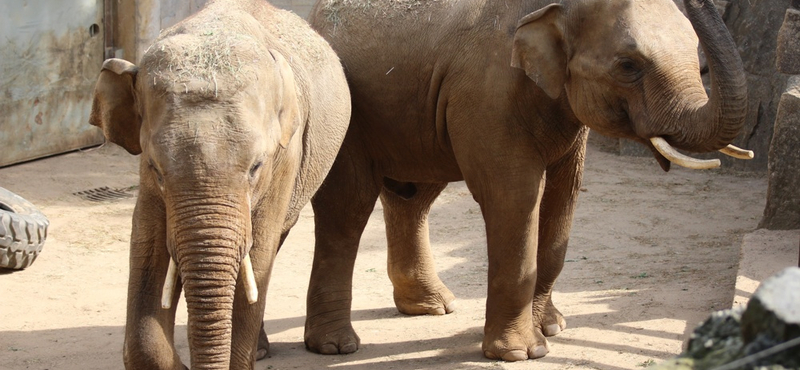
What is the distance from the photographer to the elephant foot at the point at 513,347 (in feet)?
19.6

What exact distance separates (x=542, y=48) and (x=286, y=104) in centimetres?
143

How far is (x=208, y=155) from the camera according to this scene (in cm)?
416

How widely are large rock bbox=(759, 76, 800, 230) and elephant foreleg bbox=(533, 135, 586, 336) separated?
6.64ft

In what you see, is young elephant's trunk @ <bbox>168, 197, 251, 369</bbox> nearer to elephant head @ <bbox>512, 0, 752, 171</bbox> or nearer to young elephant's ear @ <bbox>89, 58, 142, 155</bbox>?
young elephant's ear @ <bbox>89, 58, 142, 155</bbox>

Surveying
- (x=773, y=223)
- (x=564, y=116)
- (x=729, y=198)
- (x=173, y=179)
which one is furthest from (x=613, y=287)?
(x=173, y=179)

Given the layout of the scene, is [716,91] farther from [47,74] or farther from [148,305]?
[47,74]

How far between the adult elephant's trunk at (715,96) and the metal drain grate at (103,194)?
19.5ft

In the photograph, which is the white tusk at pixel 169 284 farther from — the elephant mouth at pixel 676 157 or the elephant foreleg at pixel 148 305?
the elephant mouth at pixel 676 157

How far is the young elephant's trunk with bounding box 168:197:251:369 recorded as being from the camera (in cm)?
417

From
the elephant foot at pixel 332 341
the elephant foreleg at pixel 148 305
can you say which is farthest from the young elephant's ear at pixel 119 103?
the elephant foot at pixel 332 341

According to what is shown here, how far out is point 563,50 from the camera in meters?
5.55

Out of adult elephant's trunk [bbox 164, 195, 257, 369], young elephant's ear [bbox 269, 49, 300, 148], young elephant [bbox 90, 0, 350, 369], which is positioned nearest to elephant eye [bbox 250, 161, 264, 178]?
young elephant [bbox 90, 0, 350, 369]

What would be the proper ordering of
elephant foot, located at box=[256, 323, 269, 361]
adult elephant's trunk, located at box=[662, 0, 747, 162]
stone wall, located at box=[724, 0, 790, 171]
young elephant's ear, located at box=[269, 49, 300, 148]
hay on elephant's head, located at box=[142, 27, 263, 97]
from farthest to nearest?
1. stone wall, located at box=[724, 0, 790, 171]
2. elephant foot, located at box=[256, 323, 269, 361]
3. adult elephant's trunk, located at box=[662, 0, 747, 162]
4. young elephant's ear, located at box=[269, 49, 300, 148]
5. hay on elephant's head, located at box=[142, 27, 263, 97]

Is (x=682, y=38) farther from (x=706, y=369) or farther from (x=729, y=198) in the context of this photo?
(x=729, y=198)
